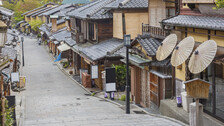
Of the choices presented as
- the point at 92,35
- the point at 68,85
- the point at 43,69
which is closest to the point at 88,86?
the point at 68,85

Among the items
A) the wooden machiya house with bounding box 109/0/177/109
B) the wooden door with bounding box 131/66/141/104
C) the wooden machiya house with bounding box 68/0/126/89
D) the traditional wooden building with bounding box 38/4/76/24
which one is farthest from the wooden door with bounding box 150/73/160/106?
the traditional wooden building with bounding box 38/4/76/24

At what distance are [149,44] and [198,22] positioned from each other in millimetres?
5809

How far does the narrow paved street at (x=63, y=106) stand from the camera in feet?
48.3

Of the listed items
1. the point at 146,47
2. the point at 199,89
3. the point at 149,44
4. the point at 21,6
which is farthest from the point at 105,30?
the point at 21,6

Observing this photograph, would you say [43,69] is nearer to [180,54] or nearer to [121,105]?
[121,105]

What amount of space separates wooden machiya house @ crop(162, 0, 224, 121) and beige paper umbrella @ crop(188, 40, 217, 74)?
2.19 ft

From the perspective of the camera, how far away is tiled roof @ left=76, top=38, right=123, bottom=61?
26.4 meters

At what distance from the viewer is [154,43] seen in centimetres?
1912

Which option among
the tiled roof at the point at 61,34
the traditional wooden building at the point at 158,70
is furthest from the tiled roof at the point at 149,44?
the tiled roof at the point at 61,34

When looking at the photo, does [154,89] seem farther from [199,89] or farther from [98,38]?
[98,38]

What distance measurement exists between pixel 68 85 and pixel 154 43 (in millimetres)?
15025

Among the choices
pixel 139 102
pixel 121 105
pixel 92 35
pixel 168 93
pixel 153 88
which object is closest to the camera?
pixel 168 93

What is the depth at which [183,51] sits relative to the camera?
1318 cm

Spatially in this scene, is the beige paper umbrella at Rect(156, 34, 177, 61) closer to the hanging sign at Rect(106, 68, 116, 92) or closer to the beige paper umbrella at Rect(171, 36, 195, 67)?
the beige paper umbrella at Rect(171, 36, 195, 67)
